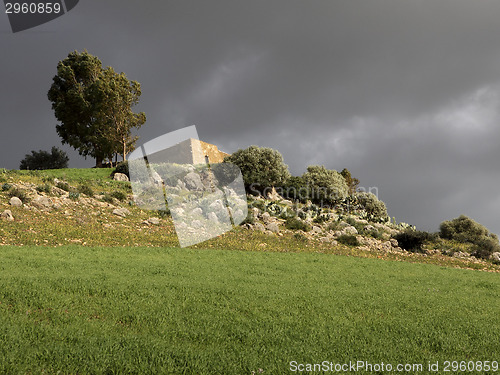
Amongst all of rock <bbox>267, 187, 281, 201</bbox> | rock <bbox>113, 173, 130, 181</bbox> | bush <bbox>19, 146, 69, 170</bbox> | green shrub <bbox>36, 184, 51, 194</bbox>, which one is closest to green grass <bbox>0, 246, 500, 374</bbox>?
green shrub <bbox>36, 184, 51, 194</bbox>

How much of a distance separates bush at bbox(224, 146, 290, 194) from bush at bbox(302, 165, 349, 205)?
4241 millimetres

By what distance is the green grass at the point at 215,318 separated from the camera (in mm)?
5371

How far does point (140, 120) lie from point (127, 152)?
17.9 ft

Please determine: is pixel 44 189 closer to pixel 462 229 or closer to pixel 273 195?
pixel 273 195

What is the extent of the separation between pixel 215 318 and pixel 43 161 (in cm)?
5752

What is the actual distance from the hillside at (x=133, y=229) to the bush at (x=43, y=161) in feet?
87.0

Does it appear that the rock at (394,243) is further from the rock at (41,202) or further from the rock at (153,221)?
the rock at (41,202)

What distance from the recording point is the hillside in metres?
16.9

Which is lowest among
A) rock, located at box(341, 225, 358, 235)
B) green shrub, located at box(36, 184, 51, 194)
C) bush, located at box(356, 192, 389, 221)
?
rock, located at box(341, 225, 358, 235)

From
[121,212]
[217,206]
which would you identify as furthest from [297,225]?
[121,212]

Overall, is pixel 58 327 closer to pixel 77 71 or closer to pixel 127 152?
pixel 127 152

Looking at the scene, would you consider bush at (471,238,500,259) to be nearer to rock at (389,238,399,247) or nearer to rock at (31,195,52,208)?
rock at (389,238,399,247)

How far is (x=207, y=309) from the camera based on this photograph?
7504 mm

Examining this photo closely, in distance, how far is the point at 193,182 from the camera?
3541 centimetres
